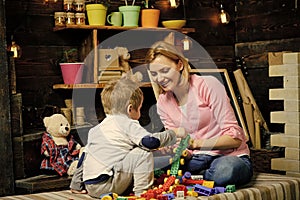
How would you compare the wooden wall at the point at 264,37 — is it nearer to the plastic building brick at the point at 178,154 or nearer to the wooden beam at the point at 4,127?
the plastic building brick at the point at 178,154

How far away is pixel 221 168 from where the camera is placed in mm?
2992

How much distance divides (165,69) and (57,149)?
1.14 meters

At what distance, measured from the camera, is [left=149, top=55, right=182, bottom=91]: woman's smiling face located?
302 cm

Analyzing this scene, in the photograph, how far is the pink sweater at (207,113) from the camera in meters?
3.05

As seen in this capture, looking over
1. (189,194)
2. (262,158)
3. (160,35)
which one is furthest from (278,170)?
(189,194)

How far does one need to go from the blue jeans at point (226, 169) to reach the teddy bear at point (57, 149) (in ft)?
3.38

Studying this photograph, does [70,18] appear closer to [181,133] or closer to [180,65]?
[180,65]

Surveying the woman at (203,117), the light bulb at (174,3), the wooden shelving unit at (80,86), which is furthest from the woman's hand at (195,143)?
the light bulb at (174,3)

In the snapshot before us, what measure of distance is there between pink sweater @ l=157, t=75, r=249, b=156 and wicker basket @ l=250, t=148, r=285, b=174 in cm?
120

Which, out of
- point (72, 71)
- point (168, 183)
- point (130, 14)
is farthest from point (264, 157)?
point (168, 183)

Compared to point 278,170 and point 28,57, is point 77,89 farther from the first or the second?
point 278,170

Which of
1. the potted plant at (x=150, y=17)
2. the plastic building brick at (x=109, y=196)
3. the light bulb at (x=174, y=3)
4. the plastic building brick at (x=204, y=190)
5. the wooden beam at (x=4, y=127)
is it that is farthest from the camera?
the light bulb at (x=174, y=3)

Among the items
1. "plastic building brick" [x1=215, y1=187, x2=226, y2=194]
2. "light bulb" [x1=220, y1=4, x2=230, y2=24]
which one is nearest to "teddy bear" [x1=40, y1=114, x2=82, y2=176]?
"plastic building brick" [x1=215, y1=187, x2=226, y2=194]

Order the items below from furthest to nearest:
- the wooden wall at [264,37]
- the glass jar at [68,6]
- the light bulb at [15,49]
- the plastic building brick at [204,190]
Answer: the wooden wall at [264,37]
the glass jar at [68,6]
the light bulb at [15,49]
the plastic building brick at [204,190]
